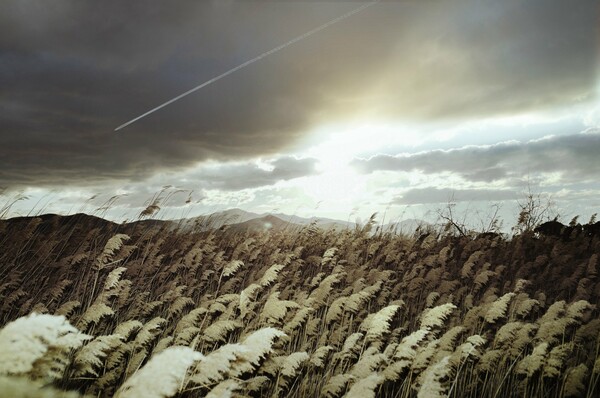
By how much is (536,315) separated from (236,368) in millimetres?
7477

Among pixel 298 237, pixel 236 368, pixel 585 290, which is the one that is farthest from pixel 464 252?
pixel 236 368

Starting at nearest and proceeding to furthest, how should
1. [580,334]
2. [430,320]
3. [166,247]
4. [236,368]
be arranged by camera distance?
[236,368]
[430,320]
[580,334]
[166,247]

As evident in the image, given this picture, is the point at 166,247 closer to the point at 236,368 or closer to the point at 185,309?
the point at 185,309

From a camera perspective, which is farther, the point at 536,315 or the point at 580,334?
the point at 536,315

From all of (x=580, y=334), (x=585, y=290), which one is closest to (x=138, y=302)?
(x=580, y=334)

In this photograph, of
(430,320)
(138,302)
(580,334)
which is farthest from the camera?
(138,302)

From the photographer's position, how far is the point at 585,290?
8.45 meters

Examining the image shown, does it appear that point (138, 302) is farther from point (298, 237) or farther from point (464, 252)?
point (464, 252)

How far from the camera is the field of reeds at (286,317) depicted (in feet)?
8.43

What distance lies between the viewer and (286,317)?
6426 mm

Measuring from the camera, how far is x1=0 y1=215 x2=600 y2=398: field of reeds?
2568 millimetres

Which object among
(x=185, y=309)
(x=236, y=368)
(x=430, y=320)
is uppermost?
(x=236, y=368)

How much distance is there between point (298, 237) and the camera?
13.0m

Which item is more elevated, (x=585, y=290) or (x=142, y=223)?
(x=142, y=223)
